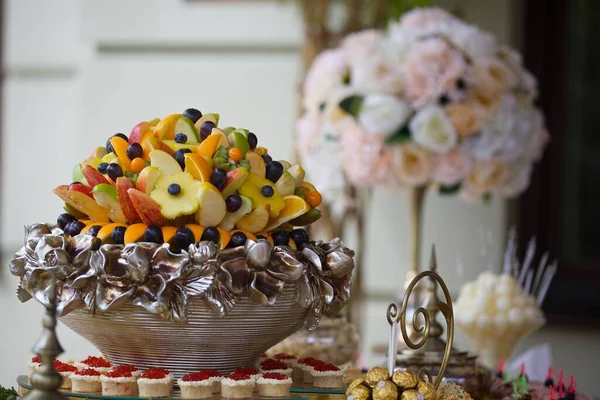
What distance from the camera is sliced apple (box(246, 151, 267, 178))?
96cm

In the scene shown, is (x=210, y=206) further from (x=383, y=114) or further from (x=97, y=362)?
(x=383, y=114)

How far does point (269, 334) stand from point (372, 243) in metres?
1.58

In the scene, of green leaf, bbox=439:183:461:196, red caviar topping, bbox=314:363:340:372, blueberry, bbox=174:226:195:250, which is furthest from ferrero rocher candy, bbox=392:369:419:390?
green leaf, bbox=439:183:461:196

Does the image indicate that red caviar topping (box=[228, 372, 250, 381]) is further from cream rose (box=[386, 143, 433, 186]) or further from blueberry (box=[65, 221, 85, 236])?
cream rose (box=[386, 143, 433, 186])

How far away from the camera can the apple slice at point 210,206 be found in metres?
0.87

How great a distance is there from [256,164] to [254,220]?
0.07m

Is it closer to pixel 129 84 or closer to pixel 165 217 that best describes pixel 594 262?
pixel 129 84

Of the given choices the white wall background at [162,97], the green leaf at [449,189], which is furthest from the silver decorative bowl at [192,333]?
the white wall background at [162,97]

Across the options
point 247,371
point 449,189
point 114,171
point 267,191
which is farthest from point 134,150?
point 449,189

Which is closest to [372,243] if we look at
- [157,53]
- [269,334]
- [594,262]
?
[594,262]

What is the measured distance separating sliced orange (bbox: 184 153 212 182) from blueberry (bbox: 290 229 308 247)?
111 mm

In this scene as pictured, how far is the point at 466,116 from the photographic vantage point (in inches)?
66.4

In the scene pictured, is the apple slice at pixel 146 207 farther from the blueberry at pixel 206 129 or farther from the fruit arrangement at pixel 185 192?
the blueberry at pixel 206 129

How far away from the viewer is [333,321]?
129 cm
